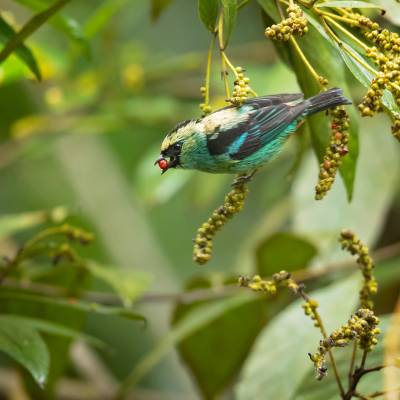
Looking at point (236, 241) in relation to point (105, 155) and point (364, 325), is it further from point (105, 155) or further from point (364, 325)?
point (364, 325)

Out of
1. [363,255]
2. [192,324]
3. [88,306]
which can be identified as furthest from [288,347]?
[363,255]

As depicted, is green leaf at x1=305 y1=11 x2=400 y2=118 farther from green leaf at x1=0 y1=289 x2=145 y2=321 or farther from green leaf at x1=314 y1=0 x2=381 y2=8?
green leaf at x1=0 y1=289 x2=145 y2=321

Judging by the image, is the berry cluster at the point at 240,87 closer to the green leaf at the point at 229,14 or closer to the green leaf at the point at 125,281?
the green leaf at the point at 229,14

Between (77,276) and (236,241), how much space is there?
222 cm

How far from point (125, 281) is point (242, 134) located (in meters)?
0.61

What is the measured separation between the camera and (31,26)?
1.17 meters

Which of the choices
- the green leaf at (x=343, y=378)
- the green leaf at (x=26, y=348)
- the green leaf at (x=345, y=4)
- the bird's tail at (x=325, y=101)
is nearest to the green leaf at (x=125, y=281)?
the green leaf at (x=26, y=348)

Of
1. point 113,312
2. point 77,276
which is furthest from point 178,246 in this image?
point 113,312

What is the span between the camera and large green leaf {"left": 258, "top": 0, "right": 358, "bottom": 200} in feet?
3.73

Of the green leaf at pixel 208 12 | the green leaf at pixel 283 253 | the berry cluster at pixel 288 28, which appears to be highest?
the green leaf at pixel 208 12

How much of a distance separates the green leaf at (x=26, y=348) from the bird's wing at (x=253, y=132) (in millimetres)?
419

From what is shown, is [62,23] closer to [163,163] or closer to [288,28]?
[163,163]

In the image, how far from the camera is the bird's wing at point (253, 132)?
3.44 feet

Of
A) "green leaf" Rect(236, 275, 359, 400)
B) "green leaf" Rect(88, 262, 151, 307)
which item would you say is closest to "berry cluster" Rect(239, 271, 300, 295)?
"green leaf" Rect(88, 262, 151, 307)
